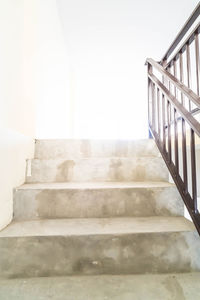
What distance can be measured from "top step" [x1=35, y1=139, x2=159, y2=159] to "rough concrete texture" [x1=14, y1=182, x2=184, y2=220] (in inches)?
19.8

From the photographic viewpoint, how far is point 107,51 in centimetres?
353

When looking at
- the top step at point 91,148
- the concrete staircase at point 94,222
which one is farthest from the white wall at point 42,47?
the concrete staircase at point 94,222

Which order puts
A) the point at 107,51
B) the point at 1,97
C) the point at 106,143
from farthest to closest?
the point at 107,51, the point at 106,143, the point at 1,97

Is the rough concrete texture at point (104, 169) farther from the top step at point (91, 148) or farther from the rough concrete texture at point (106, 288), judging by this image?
the rough concrete texture at point (106, 288)


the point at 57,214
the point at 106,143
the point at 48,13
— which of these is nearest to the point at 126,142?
the point at 106,143

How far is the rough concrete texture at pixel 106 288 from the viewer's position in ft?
2.27

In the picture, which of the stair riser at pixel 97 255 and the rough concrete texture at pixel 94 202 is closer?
the stair riser at pixel 97 255

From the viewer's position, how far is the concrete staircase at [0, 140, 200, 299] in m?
0.83

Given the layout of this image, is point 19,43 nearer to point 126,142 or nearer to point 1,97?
point 1,97

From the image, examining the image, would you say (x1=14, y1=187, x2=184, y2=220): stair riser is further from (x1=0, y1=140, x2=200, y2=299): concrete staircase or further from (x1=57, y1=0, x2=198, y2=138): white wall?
(x1=57, y1=0, x2=198, y2=138): white wall

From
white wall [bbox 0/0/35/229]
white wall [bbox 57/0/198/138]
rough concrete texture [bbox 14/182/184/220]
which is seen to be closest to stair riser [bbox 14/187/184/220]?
rough concrete texture [bbox 14/182/184/220]

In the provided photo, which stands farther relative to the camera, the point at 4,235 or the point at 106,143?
the point at 106,143

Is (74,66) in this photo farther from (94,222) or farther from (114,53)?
(94,222)

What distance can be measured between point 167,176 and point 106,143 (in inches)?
23.7
